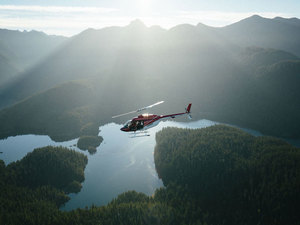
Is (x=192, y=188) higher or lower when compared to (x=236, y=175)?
lower

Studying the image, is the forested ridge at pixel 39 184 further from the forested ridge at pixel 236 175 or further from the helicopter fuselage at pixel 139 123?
the helicopter fuselage at pixel 139 123

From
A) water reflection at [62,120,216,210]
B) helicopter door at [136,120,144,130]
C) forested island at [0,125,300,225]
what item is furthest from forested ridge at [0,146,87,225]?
helicopter door at [136,120,144,130]

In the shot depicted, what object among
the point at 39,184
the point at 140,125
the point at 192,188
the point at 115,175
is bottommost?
the point at 192,188

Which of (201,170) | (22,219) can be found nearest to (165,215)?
(201,170)

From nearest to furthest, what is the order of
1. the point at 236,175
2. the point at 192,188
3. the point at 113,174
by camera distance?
the point at 236,175
the point at 192,188
the point at 113,174

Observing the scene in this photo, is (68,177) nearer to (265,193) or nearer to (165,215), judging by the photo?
(165,215)

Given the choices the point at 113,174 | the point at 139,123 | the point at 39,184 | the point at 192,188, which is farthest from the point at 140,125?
the point at 113,174

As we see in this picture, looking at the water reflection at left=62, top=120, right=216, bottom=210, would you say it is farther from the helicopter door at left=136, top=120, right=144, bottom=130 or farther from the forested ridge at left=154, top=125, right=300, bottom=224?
the helicopter door at left=136, top=120, right=144, bottom=130

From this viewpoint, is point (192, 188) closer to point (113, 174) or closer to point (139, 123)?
point (113, 174)

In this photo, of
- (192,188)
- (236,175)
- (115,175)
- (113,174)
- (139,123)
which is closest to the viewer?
(139,123)
